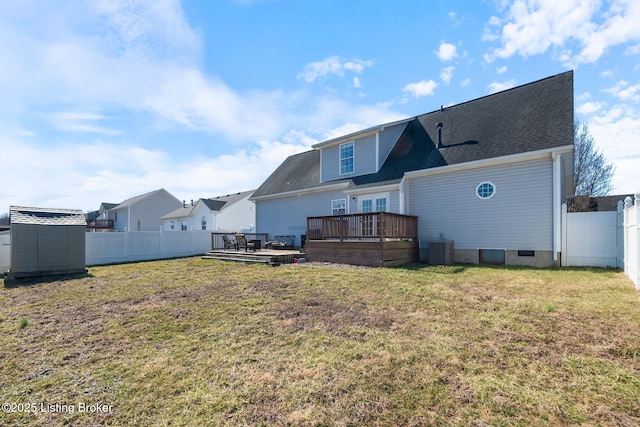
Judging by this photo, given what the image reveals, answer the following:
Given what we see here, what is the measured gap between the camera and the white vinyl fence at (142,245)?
13648 mm

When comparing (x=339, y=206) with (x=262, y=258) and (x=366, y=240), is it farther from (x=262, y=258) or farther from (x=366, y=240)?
(x=262, y=258)

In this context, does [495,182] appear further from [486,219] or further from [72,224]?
[72,224]

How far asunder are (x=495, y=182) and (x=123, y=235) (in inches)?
649

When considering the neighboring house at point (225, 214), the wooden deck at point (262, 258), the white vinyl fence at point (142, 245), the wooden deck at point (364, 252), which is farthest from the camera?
the neighboring house at point (225, 214)

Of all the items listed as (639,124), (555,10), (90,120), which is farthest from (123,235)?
(639,124)

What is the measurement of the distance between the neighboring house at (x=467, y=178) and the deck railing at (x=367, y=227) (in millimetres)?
38

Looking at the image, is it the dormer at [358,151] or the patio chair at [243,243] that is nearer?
the dormer at [358,151]

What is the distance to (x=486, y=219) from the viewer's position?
10.1 m

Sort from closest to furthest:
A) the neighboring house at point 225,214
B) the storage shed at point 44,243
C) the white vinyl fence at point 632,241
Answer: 1. the white vinyl fence at point 632,241
2. the storage shed at point 44,243
3. the neighboring house at point 225,214

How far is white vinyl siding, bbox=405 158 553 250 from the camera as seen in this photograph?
9203 mm

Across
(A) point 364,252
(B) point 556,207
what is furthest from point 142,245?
(B) point 556,207

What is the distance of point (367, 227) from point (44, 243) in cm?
1100

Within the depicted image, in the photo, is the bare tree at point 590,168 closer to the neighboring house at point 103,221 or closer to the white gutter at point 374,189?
the white gutter at point 374,189

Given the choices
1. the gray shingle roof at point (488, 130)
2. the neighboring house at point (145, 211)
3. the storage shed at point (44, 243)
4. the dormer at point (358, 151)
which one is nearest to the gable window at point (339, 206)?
the gray shingle roof at point (488, 130)
